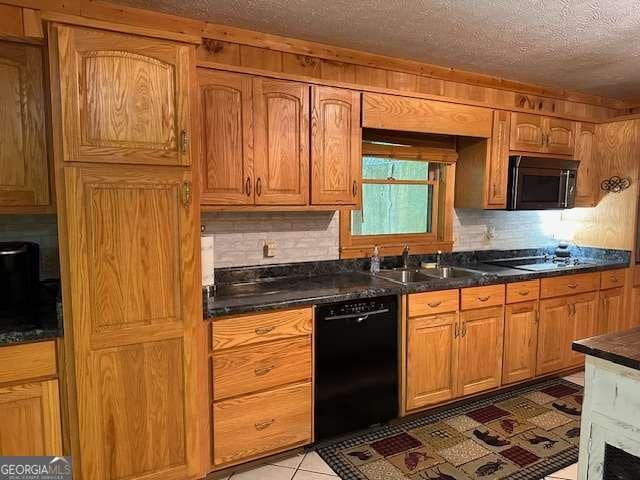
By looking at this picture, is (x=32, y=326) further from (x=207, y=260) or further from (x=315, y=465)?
(x=315, y=465)

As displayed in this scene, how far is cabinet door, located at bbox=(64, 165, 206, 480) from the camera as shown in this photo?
1782 millimetres

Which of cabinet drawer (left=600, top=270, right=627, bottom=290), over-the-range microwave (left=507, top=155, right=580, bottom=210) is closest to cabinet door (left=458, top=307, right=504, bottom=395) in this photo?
over-the-range microwave (left=507, top=155, right=580, bottom=210)

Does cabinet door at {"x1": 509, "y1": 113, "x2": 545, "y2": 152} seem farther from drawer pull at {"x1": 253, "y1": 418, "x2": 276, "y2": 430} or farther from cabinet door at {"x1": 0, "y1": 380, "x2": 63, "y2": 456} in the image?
cabinet door at {"x1": 0, "y1": 380, "x2": 63, "y2": 456}

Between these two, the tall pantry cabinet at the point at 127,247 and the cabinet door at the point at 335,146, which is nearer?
the tall pantry cabinet at the point at 127,247

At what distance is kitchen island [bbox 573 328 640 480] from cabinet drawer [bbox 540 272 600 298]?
180 cm

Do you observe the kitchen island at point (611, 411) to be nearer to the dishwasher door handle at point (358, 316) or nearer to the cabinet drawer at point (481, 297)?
the dishwasher door handle at point (358, 316)

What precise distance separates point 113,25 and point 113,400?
158 centimetres

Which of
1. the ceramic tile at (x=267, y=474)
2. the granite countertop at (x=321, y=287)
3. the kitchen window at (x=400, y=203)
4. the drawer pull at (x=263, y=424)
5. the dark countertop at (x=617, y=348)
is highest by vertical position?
the kitchen window at (x=400, y=203)

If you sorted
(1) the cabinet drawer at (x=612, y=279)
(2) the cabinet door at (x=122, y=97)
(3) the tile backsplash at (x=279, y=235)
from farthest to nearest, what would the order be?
(1) the cabinet drawer at (x=612, y=279), (3) the tile backsplash at (x=279, y=235), (2) the cabinet door at (x=122, y=97)

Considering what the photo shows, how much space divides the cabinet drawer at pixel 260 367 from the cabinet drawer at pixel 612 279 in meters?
2.70

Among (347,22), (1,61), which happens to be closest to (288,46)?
(347,22)

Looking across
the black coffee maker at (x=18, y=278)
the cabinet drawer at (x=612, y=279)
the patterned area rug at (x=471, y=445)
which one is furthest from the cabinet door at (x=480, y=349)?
the black coffee maker at (x=18, y=278)

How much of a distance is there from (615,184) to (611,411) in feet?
9.97

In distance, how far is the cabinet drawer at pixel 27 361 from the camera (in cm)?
170
